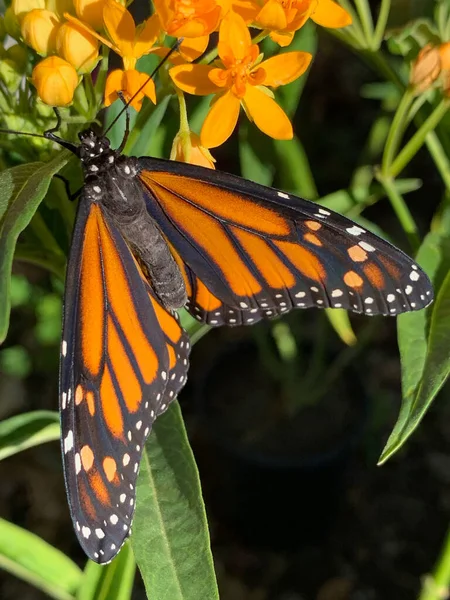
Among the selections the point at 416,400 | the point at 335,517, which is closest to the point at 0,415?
the point at 335,517

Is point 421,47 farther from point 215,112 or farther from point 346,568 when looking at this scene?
point 346,568

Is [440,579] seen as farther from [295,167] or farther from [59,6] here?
[59,6]

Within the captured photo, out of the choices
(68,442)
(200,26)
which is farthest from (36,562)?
(200,26)

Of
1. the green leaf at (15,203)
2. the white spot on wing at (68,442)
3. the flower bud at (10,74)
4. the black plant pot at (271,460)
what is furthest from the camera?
the black plant pot at (271,460)

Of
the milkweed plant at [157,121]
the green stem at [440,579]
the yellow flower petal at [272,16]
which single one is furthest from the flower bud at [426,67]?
the green stem at [440,579]

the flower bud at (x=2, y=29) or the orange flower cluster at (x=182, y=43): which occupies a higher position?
the flower bud at (x=2, y=29)

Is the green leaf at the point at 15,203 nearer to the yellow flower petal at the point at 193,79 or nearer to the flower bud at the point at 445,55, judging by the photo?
the yellow flower petal at the point at 193,79
